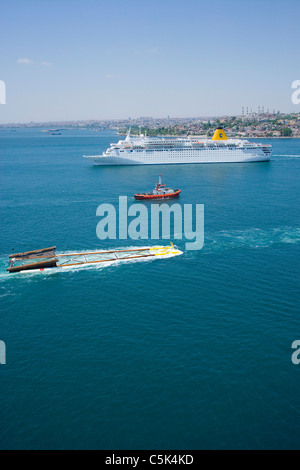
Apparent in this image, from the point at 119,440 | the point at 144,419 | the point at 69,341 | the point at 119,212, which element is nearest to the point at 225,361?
the point at 144,419

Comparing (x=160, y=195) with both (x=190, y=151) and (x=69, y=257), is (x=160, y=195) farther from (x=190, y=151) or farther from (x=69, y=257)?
(x=190, y=151)

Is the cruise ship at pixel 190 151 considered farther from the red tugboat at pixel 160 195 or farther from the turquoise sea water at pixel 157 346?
the turquoise sea water at pixel 157 346

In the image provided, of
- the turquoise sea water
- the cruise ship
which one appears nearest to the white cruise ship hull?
the cruise ship

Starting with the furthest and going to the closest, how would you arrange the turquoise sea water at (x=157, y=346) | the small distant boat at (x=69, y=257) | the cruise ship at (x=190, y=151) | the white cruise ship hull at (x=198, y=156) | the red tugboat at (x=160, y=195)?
the white cruise ship hull at (x=198, y=156)
the cruise ship at (x=190, y=151)
the red tugboat at (x=160, y=195)
the small distant boat at (x=69, y=257)
the turquoise sea water at (x=157, y=346)

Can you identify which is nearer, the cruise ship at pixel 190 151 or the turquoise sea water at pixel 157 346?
the turquoise sea water at pixel 157 346

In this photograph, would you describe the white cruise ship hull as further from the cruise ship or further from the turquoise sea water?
the turquoise sea water

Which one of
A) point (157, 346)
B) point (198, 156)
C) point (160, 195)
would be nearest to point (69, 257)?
point (157, 346)

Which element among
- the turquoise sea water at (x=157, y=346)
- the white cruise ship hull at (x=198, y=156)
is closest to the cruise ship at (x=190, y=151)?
the white cruise ship hull at (x=198, y=156)
